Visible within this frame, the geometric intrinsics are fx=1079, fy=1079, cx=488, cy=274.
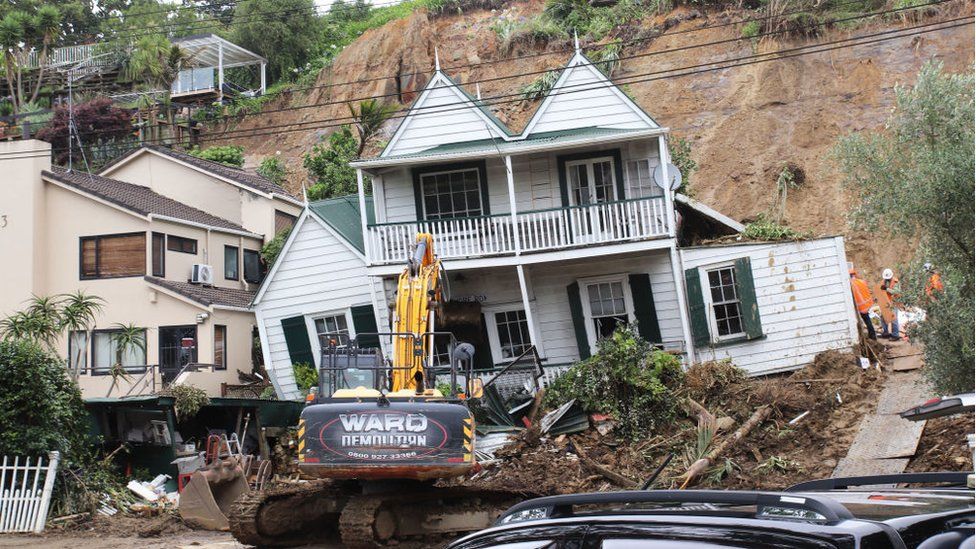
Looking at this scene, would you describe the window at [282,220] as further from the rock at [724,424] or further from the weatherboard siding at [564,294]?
the rock at [724,424]

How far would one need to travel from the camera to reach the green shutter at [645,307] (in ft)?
79.0

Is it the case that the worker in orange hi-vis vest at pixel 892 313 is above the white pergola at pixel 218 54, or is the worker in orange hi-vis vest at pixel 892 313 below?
below

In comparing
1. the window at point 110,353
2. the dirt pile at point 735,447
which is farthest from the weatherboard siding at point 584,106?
the window at point 110,353

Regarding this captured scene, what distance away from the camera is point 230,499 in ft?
66.4

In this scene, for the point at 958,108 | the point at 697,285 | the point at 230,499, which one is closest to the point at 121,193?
the point at 230,499

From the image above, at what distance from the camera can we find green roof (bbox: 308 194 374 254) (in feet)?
85.6

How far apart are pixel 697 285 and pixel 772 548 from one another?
67.7ft

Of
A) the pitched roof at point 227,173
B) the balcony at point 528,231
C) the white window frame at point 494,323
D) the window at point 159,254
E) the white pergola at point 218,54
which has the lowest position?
the white window frame at point 494,323

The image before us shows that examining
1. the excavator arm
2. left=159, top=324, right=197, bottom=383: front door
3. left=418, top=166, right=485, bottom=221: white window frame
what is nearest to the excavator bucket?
the excavator arm

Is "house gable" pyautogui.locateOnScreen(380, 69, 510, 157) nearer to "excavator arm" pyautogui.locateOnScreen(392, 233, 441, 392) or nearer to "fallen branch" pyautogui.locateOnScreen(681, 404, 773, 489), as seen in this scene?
"excavator arm" pyautogui.locateOnScreen(392, 233, 441, 392)

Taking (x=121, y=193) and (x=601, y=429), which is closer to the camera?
(x=601, y=429)

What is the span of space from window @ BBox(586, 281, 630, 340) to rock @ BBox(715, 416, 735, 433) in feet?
15.1

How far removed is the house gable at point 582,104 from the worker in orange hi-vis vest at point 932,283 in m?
10.6

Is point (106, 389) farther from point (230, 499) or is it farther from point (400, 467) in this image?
point (400, 467)
